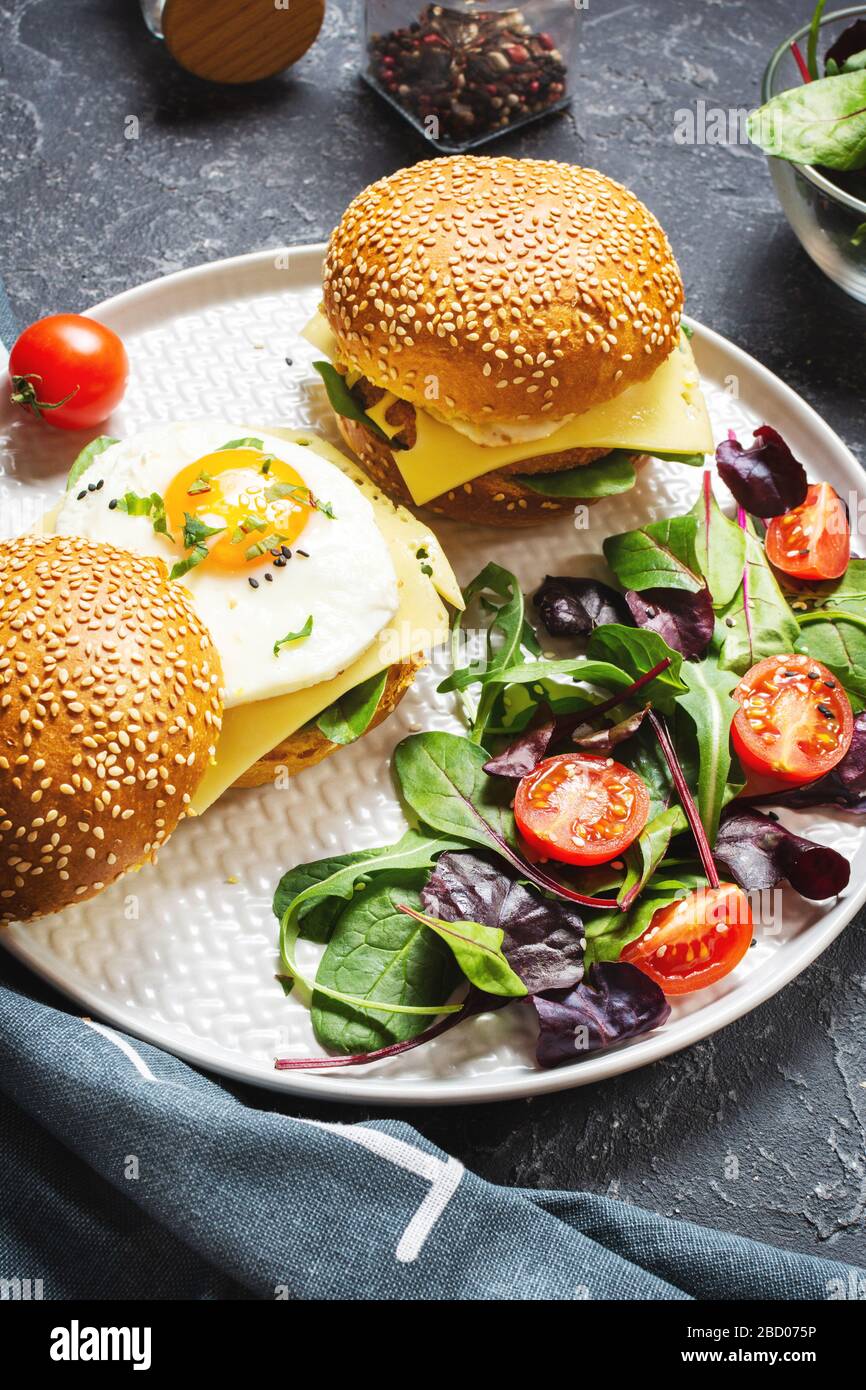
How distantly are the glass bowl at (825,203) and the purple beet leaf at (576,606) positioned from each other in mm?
1493

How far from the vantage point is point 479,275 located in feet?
10.6

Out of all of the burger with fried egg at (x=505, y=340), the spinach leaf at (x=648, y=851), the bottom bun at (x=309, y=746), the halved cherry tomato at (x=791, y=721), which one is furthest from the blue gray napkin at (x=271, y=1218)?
the burger with fried egg at (x=505, y=340)

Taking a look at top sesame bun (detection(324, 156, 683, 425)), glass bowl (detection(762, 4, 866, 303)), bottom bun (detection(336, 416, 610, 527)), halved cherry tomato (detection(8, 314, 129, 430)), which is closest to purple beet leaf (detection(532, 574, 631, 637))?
bottom bun (detection(336, 416, 610, 527))

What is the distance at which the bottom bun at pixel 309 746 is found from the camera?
3.01 meters

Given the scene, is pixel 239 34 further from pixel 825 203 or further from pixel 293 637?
pixel 293 637

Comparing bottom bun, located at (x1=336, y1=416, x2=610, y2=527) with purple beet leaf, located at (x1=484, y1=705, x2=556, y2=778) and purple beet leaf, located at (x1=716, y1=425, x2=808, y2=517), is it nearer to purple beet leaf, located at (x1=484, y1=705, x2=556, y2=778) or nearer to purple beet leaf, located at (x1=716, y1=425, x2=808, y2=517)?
purple beet leaf, located at (x1=716, y1=425, x2=808, y2=517)

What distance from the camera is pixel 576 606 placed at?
11.1 feet

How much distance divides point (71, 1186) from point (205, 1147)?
1.05 feet

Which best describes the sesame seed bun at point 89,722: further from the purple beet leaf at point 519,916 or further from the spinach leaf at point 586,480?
the spinach leaf at point 586,480

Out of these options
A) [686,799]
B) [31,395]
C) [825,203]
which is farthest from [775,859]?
[31,395]

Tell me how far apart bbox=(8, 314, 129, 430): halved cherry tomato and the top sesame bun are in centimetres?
67

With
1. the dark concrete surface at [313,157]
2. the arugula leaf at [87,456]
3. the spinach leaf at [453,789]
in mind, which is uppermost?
the dark concrete surface at [313,157]

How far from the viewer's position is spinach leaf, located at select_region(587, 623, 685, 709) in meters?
3.05
